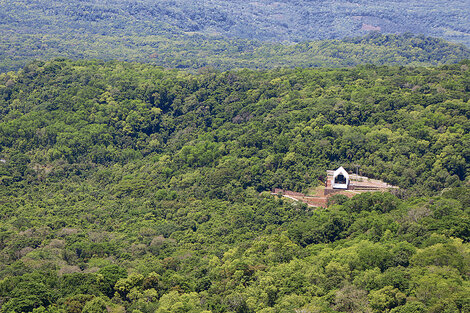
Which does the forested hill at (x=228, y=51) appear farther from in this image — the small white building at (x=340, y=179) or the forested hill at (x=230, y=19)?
the small white building at (x=340, y=179)

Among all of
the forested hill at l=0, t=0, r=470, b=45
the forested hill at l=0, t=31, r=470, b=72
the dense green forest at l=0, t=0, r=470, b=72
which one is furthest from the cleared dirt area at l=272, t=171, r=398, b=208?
the forested hill at l=0, t=0, r=470, b=45

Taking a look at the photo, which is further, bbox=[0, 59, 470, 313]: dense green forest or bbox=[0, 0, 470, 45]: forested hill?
bbox=[0, 0, 470, 45]: forested hill

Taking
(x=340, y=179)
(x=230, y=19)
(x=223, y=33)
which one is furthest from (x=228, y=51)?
(x=340, y=179)

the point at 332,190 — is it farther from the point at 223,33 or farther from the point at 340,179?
the point at 223,33

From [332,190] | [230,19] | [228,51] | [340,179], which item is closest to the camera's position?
[332,190]

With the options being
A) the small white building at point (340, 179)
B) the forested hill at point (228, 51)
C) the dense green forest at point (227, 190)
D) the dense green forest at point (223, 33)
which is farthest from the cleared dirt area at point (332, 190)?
the forested hill at point (228, 51)

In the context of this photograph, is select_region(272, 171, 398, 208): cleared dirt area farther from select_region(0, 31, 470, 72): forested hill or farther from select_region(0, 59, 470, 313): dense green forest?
select_region(0, 31, 470, 72): forested hill
